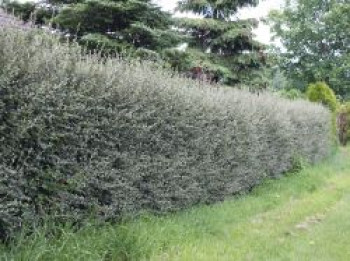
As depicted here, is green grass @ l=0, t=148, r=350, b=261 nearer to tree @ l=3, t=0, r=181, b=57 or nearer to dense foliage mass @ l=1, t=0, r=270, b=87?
dense foliage mass @ l=1, t=0, r=270, b=87

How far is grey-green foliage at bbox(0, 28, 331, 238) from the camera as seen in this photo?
14.0 ft

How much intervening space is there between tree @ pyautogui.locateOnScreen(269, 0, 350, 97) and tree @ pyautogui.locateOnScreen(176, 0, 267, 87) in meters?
16.3

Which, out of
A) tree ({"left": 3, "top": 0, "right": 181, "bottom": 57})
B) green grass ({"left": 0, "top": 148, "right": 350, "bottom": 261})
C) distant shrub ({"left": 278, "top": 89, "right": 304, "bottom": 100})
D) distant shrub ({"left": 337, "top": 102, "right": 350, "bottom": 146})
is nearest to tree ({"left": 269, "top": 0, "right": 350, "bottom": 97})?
distant shrub ({"left": 337, "top": 102, "right": 350, "bottom": 146})

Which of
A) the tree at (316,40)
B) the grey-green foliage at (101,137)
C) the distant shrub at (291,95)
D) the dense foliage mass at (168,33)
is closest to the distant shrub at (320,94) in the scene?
the distant shrub at (291,95)

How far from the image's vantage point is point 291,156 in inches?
494

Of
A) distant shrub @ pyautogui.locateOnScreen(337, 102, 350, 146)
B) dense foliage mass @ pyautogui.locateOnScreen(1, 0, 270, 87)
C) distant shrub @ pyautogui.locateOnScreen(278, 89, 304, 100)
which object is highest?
dense foliage mass @ pyautogui.locateOnScreen(1, 0, 270, 87)

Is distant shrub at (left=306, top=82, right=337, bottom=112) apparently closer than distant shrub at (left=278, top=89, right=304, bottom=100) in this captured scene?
No

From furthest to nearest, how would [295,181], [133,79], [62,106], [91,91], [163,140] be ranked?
[295,181], [163,140], [133,79], [91,91], [62,106]

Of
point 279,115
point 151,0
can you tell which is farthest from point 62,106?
point 151,0

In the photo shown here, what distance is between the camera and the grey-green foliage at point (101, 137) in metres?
4.26

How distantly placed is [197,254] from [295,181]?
644 centimetres

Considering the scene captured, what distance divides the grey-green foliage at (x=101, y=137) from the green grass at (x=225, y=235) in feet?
0.82

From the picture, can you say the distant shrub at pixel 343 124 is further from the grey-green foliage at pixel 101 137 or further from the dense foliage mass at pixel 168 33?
the grey-green foliage at pixel 101 137

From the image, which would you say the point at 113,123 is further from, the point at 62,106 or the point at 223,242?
the point at 223,242
